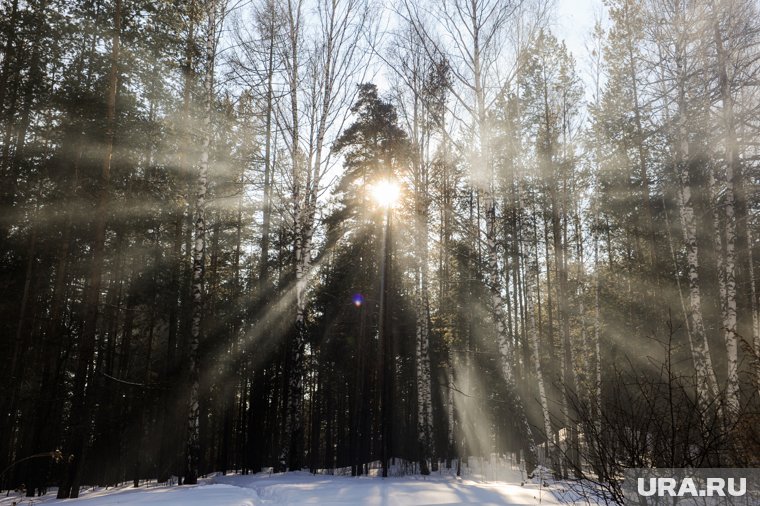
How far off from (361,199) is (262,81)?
5887 millimetres

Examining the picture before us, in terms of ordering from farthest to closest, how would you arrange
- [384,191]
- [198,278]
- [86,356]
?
[384,191] → [198,278] → [86,356]

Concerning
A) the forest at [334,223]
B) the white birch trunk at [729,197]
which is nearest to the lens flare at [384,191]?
the forest at [334,223]

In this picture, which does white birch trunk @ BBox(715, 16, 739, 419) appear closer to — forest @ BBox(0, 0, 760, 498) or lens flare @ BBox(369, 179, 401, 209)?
forest @ BBox(0, 0, 760, 498)

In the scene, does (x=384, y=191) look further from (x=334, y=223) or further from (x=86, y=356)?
(x=86, y=356)

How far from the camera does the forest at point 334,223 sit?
10711mm

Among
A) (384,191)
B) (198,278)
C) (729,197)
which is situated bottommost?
(198,278)

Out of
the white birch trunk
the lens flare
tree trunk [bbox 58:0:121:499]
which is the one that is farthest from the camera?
the lens flare

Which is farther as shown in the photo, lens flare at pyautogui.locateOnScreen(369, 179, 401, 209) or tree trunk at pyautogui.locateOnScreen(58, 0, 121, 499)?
lens flare at pyautogui.locateOnScreen(369, 179, 401, 209)

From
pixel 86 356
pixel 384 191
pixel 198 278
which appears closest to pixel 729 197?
pixel 384 191

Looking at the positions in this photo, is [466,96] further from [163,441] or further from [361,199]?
[163,441]

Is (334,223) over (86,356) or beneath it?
over

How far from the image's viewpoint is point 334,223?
1795 cm

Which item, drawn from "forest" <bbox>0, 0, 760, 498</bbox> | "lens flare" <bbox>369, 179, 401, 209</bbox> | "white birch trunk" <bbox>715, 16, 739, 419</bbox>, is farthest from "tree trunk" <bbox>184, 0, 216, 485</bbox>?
"white birch trunk" <bbox>715, 16, 739, 419</bbox>

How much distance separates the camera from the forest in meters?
10.7
